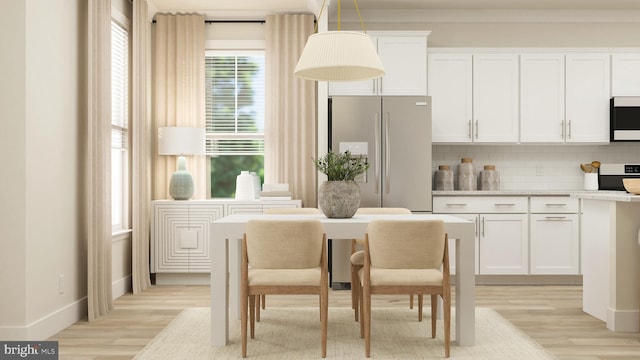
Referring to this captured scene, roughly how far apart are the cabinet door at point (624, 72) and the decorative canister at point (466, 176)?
158 centimetres

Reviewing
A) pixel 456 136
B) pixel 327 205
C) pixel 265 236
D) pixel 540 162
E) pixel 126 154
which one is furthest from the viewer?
pixel 540 162

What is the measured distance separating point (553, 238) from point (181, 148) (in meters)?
3.69

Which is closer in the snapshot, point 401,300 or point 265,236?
point 265,236

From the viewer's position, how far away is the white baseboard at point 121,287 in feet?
15.6

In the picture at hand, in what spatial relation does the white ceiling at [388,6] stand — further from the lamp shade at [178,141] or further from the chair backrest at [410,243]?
the chair backrest at [410,243]

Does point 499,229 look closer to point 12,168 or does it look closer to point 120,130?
point 120,130

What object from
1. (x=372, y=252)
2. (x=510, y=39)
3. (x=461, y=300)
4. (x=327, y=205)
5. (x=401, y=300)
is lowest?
(x=401, y=300)

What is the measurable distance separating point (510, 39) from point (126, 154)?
13.4 ft

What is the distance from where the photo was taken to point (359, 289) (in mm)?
3750

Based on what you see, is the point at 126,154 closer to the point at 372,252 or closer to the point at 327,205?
the point at 327,205

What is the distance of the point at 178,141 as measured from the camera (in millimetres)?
5348

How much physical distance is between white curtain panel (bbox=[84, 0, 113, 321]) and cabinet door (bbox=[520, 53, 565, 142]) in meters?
3.90

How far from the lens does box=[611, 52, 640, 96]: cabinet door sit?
220 inches

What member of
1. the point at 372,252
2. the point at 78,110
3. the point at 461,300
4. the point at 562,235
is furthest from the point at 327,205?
the point at 562,235
